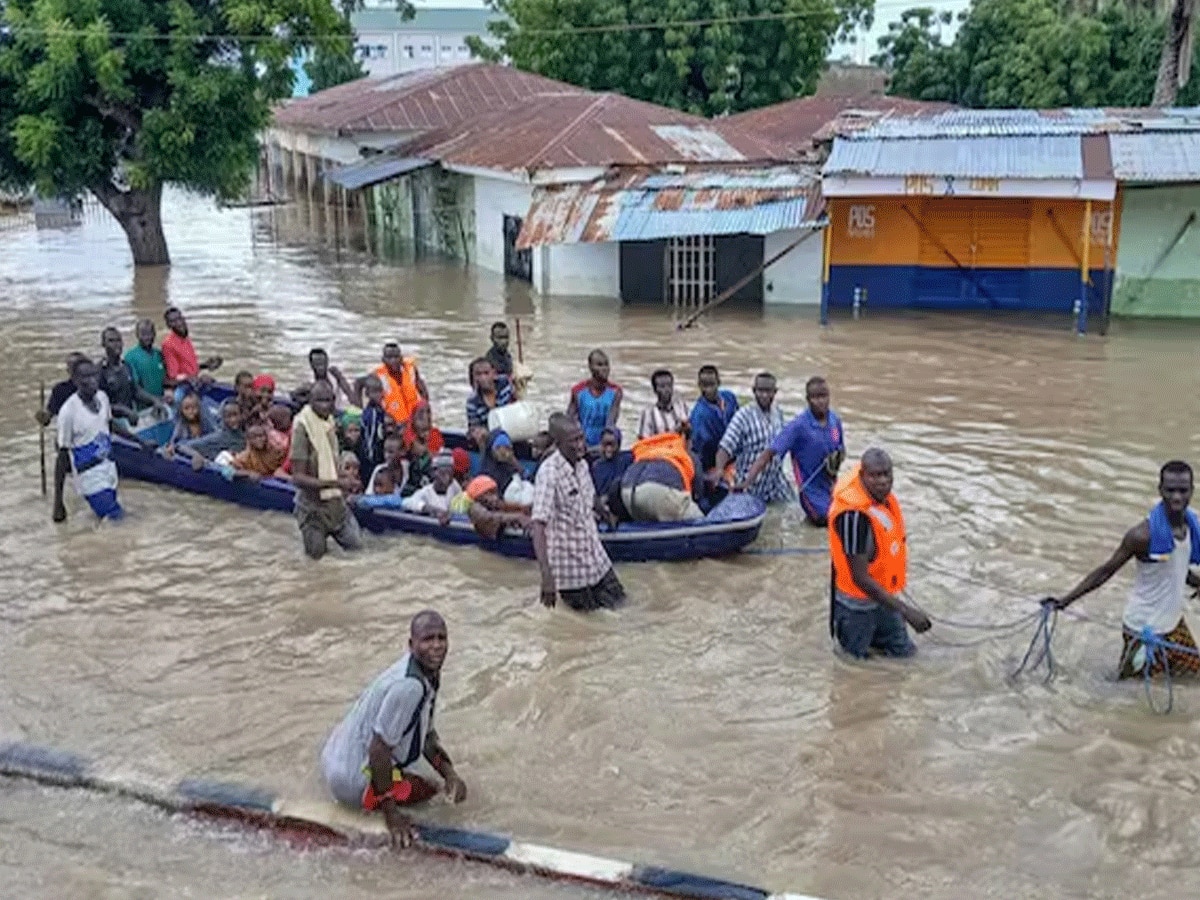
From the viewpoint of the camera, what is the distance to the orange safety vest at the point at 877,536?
7.22 m

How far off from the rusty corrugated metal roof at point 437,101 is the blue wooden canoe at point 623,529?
21542 mm

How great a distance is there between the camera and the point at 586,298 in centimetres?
2320

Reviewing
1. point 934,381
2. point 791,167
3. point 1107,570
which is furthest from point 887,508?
point 791,167

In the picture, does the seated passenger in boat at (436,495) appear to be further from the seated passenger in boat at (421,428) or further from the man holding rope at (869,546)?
the man holding rope at (869,546)

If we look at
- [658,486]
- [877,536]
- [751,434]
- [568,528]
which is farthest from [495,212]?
[877,536]

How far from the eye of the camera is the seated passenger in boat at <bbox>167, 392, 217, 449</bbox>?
1229 centimetres

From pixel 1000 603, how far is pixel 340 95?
36.9m

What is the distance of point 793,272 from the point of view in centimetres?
2217

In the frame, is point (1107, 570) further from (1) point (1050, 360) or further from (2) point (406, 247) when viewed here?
(2) point (406, 247)

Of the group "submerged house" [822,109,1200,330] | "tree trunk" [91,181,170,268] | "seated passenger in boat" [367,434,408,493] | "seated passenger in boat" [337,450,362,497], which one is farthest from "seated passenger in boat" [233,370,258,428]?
"tree trunk" [91,181,170,268]

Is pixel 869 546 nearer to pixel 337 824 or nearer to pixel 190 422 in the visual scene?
pixel 337 824

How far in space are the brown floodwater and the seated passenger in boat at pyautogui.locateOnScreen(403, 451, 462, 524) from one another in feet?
1.26

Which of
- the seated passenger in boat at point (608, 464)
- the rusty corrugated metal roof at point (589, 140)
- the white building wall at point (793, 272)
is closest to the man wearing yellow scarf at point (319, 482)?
the seated passenger in boat at point (608, 464)

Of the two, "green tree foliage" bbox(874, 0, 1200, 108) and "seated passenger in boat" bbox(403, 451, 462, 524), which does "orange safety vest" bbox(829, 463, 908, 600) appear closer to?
"seated passenger in boat" bbox(403, 451, 462, 524)
